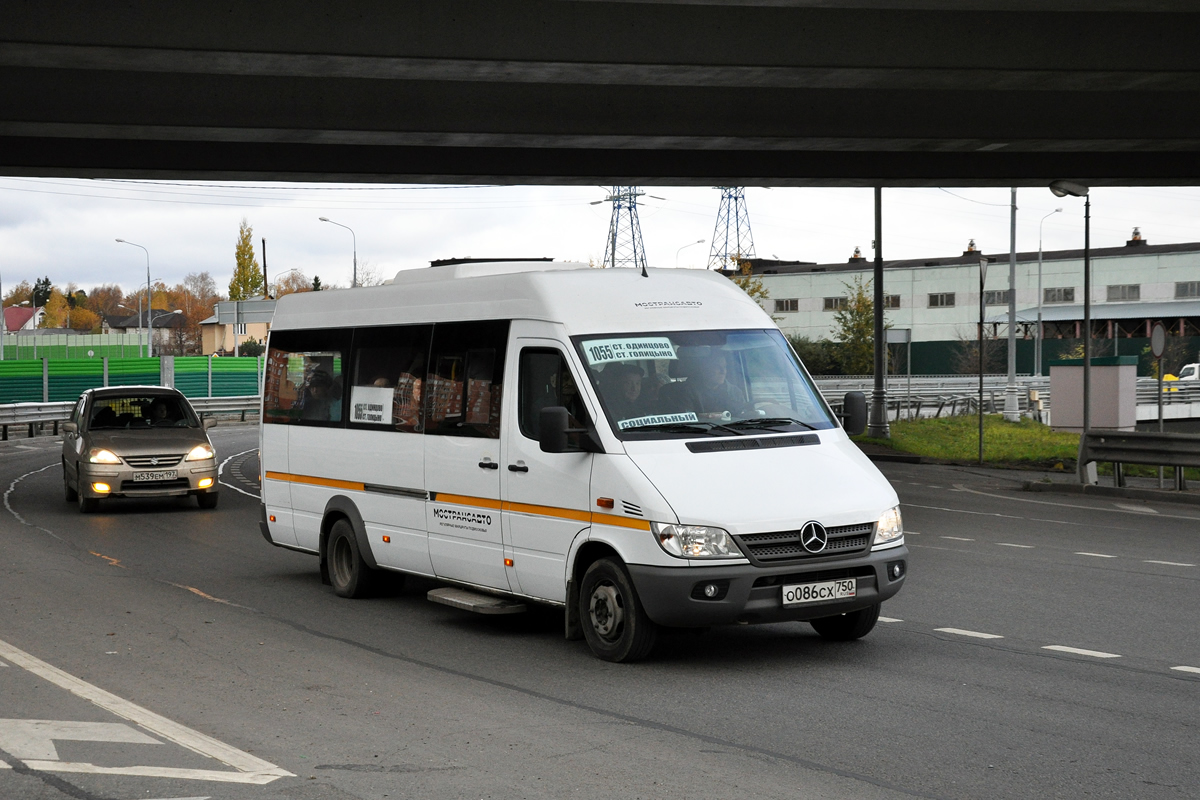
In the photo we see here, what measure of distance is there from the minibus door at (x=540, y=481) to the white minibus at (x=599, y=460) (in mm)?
15

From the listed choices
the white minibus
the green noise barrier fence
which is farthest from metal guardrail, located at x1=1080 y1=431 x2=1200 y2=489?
the green noise barrier fence

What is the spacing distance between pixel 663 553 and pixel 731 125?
1249cm

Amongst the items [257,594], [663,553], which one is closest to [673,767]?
[663,553]

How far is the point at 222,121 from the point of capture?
18.0m

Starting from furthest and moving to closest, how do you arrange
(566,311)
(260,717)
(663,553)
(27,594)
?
(27,594), (566,311), (663,553), (260,717)

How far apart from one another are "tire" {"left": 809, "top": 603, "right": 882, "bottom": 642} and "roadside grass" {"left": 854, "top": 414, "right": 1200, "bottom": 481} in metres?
15.3

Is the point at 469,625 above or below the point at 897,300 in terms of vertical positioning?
below

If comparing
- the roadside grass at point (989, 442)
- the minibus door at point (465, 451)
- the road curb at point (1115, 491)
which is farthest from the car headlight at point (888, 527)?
the roadside grass at point (989, 442)

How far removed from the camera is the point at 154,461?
59.2 feet

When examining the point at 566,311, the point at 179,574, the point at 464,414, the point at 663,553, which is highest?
the point at 566,311

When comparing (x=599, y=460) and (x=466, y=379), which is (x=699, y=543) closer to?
(x=599, y=460)

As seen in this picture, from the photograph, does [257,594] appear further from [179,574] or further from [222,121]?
[222,121]

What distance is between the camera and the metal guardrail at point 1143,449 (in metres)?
19.4

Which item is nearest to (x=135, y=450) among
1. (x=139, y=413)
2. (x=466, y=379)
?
(x=139, y=413)
